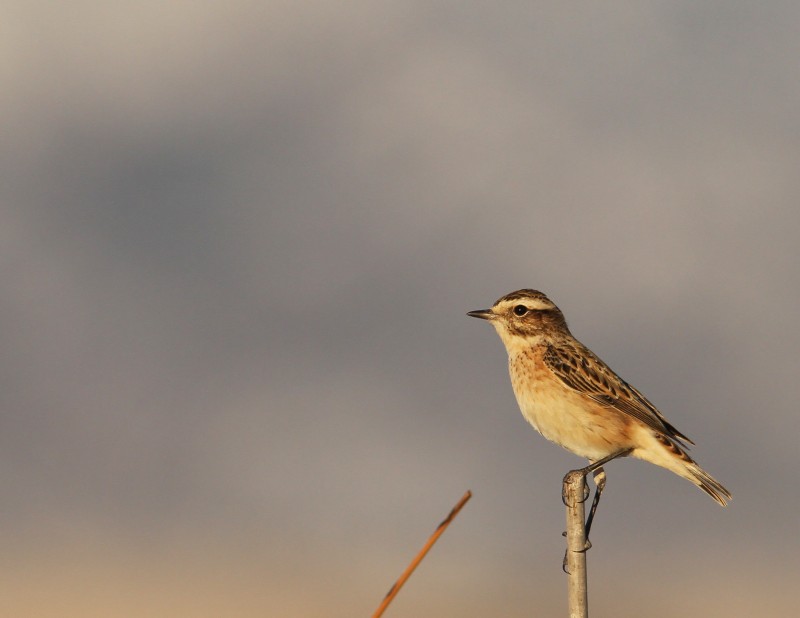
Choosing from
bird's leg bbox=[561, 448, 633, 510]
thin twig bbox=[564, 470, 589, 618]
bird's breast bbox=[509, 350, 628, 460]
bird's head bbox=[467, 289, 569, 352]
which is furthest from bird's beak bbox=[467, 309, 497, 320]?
thin twig bbox=[564, 470, 589, 618]

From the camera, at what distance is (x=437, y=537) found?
4074 millimetres

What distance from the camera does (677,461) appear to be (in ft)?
41.2

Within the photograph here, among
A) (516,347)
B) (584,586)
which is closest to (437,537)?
(584,586)

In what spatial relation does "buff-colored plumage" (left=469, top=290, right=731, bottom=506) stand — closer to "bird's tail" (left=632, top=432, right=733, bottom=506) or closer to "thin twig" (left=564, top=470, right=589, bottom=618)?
"bird's tail" (left=632, top=432, right=733, bottom=506)

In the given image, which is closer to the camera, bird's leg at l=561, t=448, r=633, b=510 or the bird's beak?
bird's leg at l=561, t=448, r=633, b=510

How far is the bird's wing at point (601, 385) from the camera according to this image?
13.0m

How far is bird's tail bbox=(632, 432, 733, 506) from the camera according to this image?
40.4ft

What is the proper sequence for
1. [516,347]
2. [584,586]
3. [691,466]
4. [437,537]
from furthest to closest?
[516,347] → [691,466] → [584,586] → [437,537]

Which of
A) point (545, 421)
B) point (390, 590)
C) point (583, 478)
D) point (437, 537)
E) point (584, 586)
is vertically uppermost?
point (545, 421)

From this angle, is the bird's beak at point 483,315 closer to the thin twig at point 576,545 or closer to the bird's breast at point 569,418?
the bird's breast at point 569,418

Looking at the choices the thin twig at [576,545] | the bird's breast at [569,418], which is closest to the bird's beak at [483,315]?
the bird's breast at [569,418]

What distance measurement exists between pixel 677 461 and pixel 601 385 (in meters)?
1.48

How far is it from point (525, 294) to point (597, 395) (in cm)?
198

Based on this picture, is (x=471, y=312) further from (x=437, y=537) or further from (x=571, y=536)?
(x=437, y=537)
